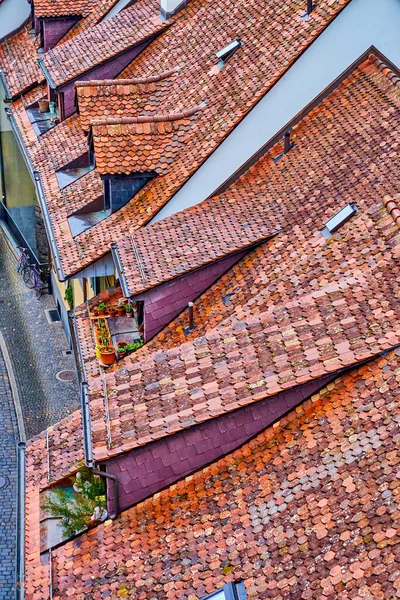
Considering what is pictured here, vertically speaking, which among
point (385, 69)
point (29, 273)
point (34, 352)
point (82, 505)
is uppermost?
point (29, 273)

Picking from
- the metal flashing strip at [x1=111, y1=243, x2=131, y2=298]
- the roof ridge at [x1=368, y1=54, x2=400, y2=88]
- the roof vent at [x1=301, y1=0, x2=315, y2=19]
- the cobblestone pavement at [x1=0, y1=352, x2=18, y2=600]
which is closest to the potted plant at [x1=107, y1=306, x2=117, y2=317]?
the metal flashing strip at [x1=111, y1=243, x2=131, y2=298]

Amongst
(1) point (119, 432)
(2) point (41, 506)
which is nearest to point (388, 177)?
(1) point (119, 432)

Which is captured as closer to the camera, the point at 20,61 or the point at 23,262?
the point at 20,61

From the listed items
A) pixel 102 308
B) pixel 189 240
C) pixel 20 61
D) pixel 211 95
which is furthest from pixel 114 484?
pixel 20 61

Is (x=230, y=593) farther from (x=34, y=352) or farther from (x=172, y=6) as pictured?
(x=172, y=6)

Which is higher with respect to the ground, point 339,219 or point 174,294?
point 174,294

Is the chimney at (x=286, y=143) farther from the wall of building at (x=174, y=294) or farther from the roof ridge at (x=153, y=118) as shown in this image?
the wall of building at (x=174, y=294)

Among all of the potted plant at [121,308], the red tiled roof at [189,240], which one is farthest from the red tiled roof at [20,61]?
the red tiled roof at [189,240]

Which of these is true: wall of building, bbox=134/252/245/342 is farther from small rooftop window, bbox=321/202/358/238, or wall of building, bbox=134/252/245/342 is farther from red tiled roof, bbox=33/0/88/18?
red tiled roof, bbox=33/0/88/18
